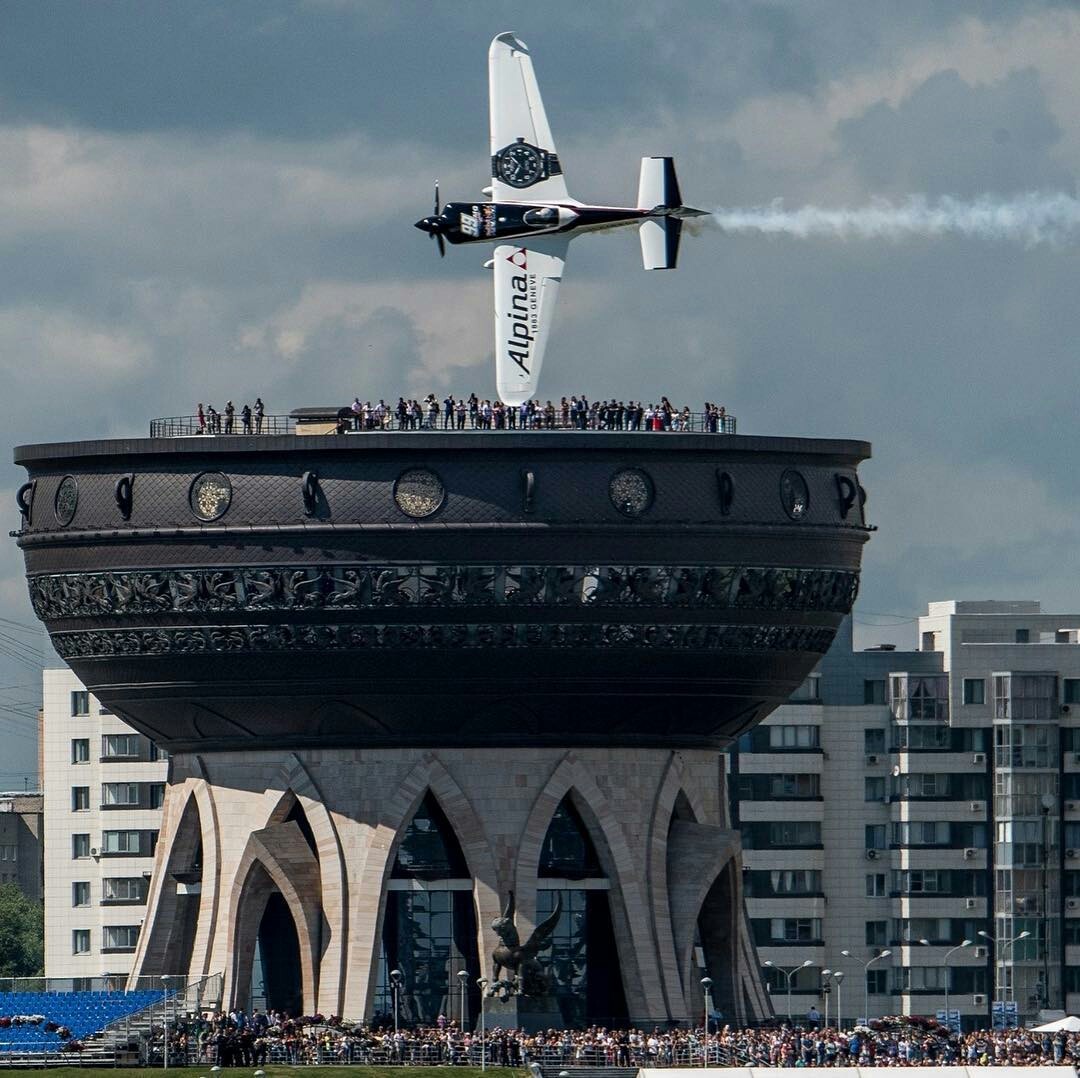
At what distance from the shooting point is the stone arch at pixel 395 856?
14450 cm

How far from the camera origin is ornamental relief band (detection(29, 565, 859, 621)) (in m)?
142

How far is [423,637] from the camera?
142000 millimetres

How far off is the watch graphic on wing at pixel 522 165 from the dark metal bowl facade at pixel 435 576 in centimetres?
896

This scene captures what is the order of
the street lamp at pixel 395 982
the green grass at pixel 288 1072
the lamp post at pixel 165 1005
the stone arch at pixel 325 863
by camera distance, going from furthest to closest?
the street lamp at pixel 395 982
the stone arch at pixel 325 863
the lamp post at pixel 165 1005
the green grass at pixel 288 1072

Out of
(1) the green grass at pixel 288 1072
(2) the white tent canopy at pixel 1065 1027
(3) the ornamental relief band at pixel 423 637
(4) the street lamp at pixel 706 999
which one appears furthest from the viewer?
(2) the white tent canopy at pixel 1065 1027

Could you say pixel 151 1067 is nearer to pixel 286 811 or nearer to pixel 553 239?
pixel 286 811

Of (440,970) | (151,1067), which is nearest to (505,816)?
(440,970)

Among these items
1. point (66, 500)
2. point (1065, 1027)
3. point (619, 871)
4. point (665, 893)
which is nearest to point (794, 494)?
point (619, 871)

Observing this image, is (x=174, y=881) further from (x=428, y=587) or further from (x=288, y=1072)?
(x=428, y=587)

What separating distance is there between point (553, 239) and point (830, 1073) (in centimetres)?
3053

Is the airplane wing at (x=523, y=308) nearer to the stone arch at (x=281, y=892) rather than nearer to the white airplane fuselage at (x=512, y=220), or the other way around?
the white airplane fuselage at (x=512, y=220)

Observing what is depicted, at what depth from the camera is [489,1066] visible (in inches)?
5413

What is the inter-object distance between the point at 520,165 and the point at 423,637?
661 inches

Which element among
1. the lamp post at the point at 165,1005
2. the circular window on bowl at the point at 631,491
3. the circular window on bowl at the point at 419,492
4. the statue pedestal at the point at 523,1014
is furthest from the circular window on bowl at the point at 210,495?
the statue pedestal at the point at 523,1014
